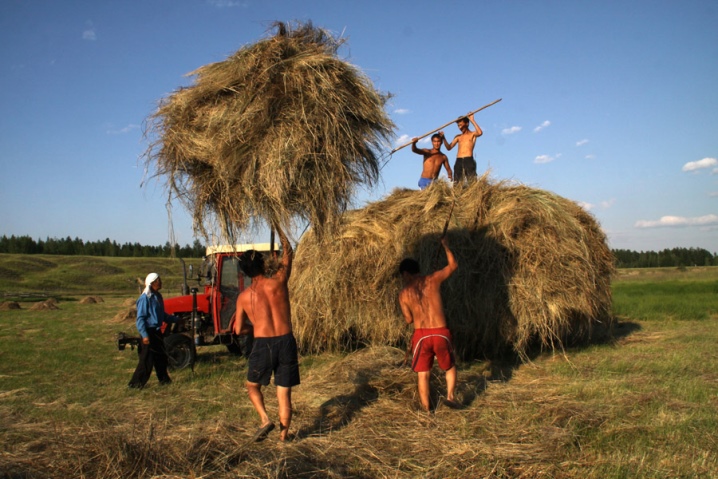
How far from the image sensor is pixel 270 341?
16.6 ft

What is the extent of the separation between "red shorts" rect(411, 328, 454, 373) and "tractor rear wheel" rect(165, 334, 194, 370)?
4.67 meters

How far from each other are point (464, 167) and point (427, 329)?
161 inches

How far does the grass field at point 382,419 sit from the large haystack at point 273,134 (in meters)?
2.12

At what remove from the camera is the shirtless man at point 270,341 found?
501 centimetres

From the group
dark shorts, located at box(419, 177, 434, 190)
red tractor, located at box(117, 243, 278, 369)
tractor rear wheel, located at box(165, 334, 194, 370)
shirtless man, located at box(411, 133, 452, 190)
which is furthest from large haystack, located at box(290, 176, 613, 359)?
tractor rear wheel, located at box(165, 334, 194, 370)

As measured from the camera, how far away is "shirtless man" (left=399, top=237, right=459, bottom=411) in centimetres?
571

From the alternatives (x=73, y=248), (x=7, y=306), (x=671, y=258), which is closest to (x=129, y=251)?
(x=73, y=248)

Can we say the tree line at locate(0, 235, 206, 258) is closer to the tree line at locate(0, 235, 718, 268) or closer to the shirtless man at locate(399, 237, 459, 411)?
the tree line at locate(0, 235, 718, 268)

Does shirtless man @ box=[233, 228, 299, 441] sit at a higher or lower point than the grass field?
higher

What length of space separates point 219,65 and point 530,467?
4981 mm

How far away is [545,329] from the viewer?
735 cm

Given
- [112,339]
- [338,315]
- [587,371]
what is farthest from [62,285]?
[587,371]

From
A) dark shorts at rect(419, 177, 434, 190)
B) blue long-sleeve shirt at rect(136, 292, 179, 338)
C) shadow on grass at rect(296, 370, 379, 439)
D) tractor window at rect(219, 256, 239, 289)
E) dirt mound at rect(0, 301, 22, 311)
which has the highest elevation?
dark shorts at rect(419, 177, 434, 190)

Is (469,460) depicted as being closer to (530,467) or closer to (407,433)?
(530,467)
